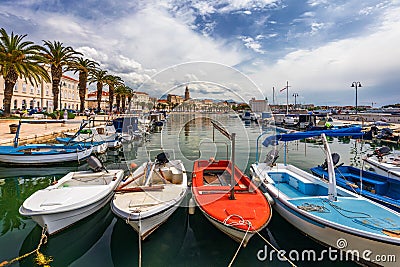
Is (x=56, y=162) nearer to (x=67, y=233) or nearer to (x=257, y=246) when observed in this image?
(x=67, y=233)

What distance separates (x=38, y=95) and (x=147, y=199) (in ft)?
196

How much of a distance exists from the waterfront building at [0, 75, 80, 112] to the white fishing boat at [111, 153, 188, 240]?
1475 inches

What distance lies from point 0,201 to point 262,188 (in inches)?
367

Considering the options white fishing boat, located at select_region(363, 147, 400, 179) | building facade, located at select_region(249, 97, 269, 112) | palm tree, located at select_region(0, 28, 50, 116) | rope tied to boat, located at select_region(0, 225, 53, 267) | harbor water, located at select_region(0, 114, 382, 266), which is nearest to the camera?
rope tied to boat, located at select_region(0, 225, 53, 267)

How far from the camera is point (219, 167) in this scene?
382 inches

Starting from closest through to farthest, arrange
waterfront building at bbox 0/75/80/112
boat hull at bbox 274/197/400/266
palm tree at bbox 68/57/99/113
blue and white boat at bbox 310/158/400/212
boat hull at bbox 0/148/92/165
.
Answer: boat hull at bbox 274/197/400/266 → blue and white boat at bbox 310/158/400/212 → boat hull at bbox 0/148/92/165 → palm tree at bbox 68/57/99/113 → waterfront building at bbox 0/75/80/112

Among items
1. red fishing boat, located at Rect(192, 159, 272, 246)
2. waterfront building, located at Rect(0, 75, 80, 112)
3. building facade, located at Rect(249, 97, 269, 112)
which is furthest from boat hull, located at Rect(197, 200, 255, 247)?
waterfront building, located at Rect(0, 75, 80, 112)

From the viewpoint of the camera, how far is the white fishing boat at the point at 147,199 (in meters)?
5.50

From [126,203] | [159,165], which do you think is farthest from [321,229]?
[159,165]

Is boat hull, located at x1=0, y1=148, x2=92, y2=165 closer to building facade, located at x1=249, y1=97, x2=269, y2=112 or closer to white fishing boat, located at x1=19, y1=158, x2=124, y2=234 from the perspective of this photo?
white fishing boat, located at x1=19, y1=158, x2=124, y2=234

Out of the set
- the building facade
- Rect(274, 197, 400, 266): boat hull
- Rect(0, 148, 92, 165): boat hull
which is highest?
the building facade

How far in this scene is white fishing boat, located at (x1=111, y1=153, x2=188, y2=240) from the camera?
5.50 metres

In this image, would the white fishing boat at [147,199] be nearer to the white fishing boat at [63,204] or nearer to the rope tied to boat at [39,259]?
the white fishing boat at [63,204]

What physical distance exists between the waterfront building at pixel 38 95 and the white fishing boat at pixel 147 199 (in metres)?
37.5
